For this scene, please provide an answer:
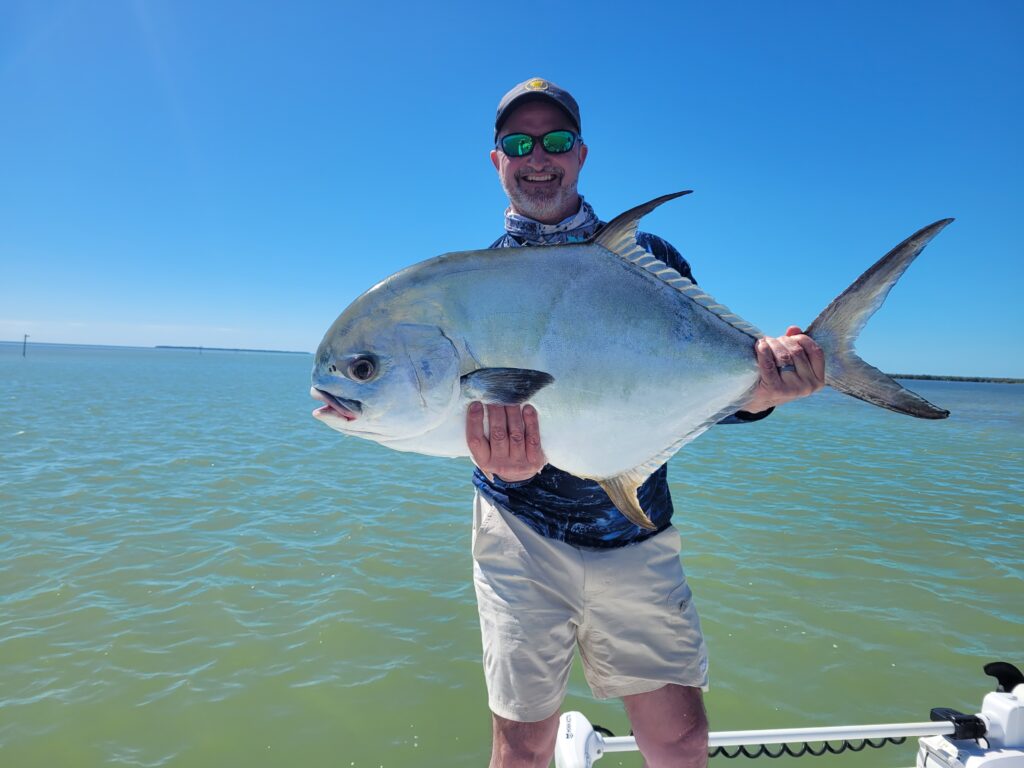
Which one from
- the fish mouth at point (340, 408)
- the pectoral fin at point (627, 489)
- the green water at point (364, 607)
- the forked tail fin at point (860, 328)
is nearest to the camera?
the forked tail fin at point (860, 328)

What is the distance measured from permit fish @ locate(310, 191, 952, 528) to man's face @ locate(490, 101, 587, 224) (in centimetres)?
66

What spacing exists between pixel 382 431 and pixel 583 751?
6.75 feet

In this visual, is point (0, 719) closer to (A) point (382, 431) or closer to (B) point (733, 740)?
(A) point (382, 431)

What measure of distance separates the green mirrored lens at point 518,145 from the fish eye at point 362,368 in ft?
3.99

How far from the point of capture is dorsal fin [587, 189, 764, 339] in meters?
1.94

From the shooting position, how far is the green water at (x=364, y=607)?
400 cm

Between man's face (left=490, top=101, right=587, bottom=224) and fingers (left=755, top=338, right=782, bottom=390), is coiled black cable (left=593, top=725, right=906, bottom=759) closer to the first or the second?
fingers (left=755, top=338, right=782, bottom=390)

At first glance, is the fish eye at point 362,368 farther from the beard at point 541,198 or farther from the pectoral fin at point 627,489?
the beard at point 541,198

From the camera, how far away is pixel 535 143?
2.51 meters

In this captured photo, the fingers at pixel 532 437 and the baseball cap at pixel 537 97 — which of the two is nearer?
the fingers at pixel 532 437

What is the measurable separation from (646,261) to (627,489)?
788 mm

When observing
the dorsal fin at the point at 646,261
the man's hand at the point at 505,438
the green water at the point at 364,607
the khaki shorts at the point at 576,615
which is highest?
the dorsal fin at the point at 646,261

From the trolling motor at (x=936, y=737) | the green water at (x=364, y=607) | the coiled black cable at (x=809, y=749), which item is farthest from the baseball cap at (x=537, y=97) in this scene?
the green water at (x=364, y=607)

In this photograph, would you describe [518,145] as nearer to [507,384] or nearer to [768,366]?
[507,384]
